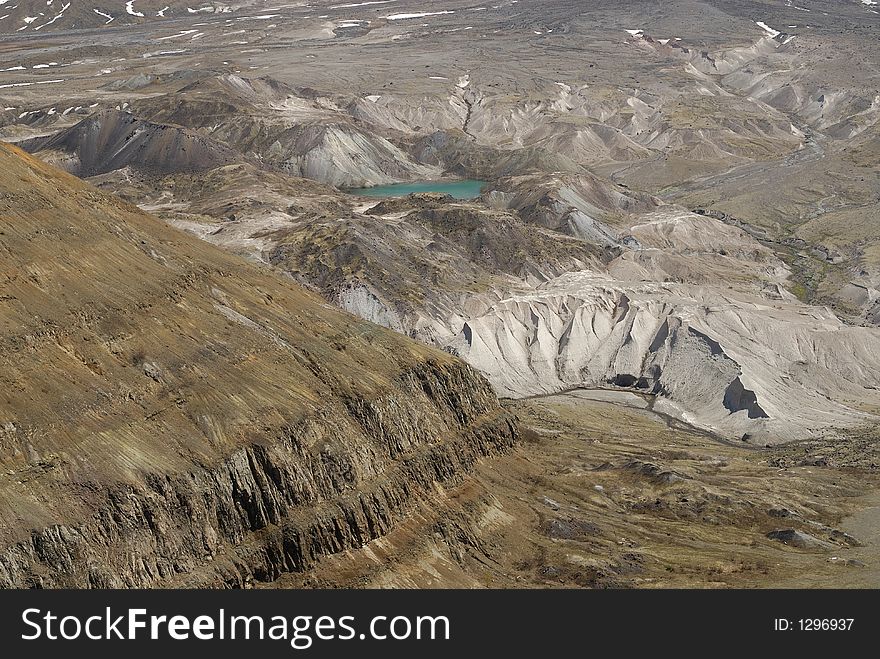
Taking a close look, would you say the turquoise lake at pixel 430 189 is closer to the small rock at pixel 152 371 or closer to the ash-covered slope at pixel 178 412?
the ash-covered slope at pixel 178 412

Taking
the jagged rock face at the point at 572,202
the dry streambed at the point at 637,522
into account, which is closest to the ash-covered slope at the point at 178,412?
the dry streambed at the point at 637,522

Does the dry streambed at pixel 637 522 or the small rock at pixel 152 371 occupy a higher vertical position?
the small rock at pixel 152 371

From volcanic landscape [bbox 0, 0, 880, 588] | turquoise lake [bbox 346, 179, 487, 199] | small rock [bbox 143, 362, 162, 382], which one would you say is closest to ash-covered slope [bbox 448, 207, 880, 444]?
volcanic landscape [bbox 0, 0, 880, 588]

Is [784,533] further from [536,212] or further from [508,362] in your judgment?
[536,212]

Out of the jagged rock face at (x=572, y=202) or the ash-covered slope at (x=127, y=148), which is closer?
Result: the jagged rock face at (x=572, y=202)

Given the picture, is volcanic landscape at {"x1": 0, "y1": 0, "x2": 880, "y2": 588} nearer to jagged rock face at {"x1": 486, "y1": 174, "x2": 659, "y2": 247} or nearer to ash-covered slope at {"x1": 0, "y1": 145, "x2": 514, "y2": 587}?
ash-covered slope at {"x1": 0, "y1": 145, "x2": 514, "y2": 587}
